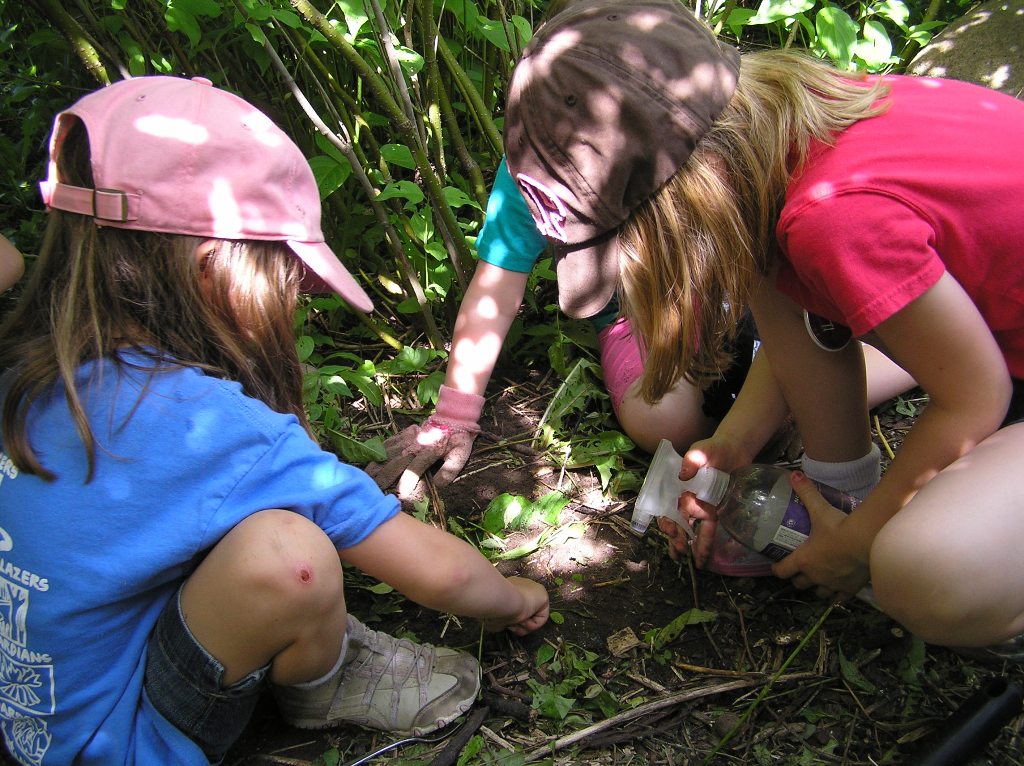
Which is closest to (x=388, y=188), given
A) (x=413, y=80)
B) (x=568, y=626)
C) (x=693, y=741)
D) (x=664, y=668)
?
(x=413, y=80)

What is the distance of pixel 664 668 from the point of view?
1.64 metres

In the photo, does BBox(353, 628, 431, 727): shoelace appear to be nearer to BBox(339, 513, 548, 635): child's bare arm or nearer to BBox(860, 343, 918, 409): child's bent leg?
BBox(339, 513, 548, 635): child's bare arm

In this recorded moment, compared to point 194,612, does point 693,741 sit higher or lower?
lower

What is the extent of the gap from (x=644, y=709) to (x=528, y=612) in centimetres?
27

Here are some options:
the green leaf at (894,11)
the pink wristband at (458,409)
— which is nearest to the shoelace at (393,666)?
the pink wristband at (458,409)

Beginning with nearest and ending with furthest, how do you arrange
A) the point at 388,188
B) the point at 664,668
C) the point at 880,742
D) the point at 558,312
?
1. the point at 880,742
2. the point at 664,668
3. the point at 388,188
4. the point at 558,312

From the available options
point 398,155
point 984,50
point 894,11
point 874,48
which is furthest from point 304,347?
point 984,50

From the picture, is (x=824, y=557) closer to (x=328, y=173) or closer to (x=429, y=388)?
(x=429, y=388)

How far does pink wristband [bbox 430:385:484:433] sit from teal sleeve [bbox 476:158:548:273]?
33 cm

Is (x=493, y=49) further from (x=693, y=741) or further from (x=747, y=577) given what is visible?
(x=693, y=741)

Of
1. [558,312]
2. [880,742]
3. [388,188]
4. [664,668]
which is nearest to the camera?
[880,742]

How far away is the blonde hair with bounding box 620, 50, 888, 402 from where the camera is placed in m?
1.27

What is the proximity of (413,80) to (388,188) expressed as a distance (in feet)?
0.98

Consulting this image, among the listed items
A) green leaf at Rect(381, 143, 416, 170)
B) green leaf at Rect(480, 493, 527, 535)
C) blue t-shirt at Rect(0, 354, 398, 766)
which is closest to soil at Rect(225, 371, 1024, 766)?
green leaf at Rect(480, 493, 527, 535)
